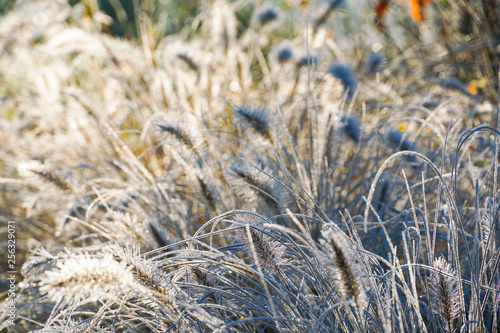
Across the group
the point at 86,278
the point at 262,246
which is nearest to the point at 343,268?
the point at 262,246

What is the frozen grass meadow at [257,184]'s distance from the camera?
100 centimetres

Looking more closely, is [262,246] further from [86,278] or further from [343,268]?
[86,278]

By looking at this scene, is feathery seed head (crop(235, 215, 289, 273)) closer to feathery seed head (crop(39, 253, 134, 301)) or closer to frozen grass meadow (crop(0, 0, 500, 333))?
frozen grass meadow (crop(0, 0, 500, 333))

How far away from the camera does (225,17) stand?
9.32ft

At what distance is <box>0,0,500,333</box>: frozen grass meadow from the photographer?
1.00 m

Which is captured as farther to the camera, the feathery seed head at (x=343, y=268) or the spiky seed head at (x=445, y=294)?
the spiky seed head at (x=445, y=294)

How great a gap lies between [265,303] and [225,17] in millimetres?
2196

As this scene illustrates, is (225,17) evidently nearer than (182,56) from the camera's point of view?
No

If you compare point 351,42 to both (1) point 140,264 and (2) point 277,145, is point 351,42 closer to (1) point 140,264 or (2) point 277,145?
(2) point 277,145

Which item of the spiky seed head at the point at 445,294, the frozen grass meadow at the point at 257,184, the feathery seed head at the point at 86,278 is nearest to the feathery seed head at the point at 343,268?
the frozen grass meadow at the point at 257,184

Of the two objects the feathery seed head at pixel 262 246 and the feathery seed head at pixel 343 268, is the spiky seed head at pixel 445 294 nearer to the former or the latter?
the feathery seed head at pixel 343 268

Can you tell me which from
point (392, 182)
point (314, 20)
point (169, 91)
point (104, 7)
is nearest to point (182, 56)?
point (169, 91)

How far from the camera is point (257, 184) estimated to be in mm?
1223

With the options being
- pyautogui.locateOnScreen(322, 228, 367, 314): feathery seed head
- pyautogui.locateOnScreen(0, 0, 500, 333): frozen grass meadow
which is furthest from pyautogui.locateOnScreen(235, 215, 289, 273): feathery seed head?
pyautogui.locateOnScreen(322, 228, 367, 314): feathery seed head
